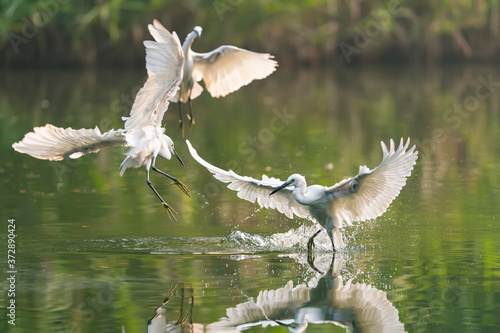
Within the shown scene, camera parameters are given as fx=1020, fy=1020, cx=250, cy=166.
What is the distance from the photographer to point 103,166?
650 inches

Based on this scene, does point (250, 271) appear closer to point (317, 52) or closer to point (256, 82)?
point (256, 82)

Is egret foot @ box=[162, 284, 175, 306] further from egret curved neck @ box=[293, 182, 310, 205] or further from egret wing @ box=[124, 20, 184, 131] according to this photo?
egret wing @ box=[124, 20, 184, 131]

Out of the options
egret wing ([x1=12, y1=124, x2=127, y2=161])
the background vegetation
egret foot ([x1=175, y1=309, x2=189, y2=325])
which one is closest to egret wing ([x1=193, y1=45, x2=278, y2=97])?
egret wing ([x1=12, y1=124, x2=127, y2=161])

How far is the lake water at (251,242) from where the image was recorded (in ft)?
25.7

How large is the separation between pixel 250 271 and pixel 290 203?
1.62 m

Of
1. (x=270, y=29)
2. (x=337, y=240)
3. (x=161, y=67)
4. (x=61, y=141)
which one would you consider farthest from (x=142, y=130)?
(x=270, y=29)

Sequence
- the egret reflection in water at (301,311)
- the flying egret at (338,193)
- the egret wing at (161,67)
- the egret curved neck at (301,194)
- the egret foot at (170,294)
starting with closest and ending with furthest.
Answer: the egret reflection in water at (301,311)
the egret foot at (170,294)
the flying egret at (338,193)
the egret wing at (161,67)
the egret curved neck at (301,194)

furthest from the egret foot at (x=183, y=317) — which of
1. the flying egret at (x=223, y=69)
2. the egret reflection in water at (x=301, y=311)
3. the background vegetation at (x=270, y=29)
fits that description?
the background vegetation at (x=270, y=29)

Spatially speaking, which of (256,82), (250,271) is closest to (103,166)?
(250,271)

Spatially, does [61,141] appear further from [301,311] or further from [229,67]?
[229,67]

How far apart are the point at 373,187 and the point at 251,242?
59.1 inches

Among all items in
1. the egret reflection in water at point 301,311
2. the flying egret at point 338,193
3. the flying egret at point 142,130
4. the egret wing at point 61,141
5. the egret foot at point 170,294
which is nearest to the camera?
the egret reflection in water at point 301,311

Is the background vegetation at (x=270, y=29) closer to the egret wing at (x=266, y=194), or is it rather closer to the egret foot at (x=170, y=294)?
the egret wing at (x=266, y=194)

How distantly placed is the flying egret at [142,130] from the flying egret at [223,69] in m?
3.57
